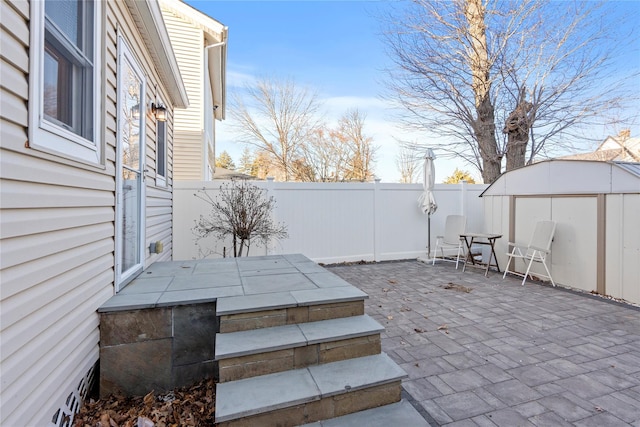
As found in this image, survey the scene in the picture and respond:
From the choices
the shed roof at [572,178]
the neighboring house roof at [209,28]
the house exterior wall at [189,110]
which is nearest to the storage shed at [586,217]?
the shed roof at [572,178]

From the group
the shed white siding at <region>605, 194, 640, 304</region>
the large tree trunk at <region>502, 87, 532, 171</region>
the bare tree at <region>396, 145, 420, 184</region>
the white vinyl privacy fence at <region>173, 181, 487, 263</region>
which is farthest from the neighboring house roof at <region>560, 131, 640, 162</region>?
the bare tree at <region>396, 145, 420, 184</region>

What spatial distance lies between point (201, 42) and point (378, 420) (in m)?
8.11

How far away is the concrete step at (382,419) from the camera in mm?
1857

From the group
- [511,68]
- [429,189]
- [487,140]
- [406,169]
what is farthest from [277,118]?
[429,189]

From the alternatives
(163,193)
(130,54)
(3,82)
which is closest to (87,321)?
(3,82)

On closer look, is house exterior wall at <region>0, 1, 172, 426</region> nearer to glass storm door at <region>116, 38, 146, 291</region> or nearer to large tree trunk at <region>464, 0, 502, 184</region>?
glass storm door at <region>116, 38, 146, 291</region>

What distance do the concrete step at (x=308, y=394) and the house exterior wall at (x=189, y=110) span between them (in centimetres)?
608

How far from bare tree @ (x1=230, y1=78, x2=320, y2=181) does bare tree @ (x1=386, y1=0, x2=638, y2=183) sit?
8987 mm

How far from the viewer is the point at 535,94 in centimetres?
804

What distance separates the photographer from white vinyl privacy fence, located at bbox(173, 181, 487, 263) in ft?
18.7

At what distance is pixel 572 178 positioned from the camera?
4801mm

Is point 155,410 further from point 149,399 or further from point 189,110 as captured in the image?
point 189,110

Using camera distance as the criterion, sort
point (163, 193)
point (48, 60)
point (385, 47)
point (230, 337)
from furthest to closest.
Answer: point (385, 47) → point (163, 193) → point (230, 337) → point (48, 60)

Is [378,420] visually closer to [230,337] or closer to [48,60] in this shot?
[230,337]
